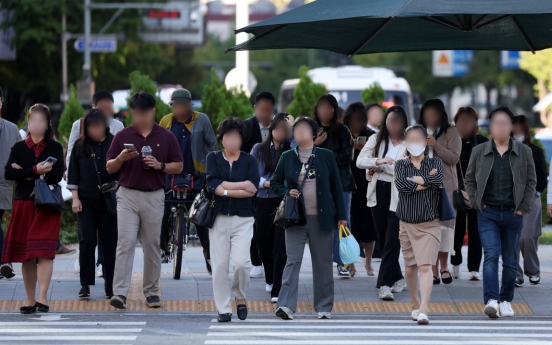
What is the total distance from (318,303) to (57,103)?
1586 inches

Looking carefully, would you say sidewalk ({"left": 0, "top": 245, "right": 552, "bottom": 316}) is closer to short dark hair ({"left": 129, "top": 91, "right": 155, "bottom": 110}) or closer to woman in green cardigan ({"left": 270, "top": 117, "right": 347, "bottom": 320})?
woman in green cardigan ({"left": 270, "top": 117, "right": 347, "bottom": 320})

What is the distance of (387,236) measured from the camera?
9492 mm

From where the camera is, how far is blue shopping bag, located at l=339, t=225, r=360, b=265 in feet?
29.0

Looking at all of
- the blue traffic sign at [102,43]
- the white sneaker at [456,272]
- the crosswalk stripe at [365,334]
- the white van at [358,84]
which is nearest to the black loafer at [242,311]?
the crosswalk stripe at [365,334]

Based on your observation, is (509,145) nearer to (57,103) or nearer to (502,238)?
(502,238)

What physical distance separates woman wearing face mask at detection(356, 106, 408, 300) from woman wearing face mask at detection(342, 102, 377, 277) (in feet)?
3.65

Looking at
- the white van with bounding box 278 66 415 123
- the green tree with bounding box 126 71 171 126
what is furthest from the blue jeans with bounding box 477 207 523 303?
the white van with bounding box 278 66 415 123

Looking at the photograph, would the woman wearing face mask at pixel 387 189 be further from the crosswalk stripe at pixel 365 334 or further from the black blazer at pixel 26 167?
the black blazer at pixel 26 167

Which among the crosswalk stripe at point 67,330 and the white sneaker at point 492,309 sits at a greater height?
the white sneaker at point 492,309

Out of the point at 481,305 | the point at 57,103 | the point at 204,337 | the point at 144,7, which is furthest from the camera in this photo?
the point at 57,103

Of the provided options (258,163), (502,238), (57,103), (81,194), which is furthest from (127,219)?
(57,103)

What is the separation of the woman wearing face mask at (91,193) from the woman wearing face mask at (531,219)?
13.2 feet

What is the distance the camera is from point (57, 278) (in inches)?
412

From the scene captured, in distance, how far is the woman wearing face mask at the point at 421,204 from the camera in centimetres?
855
